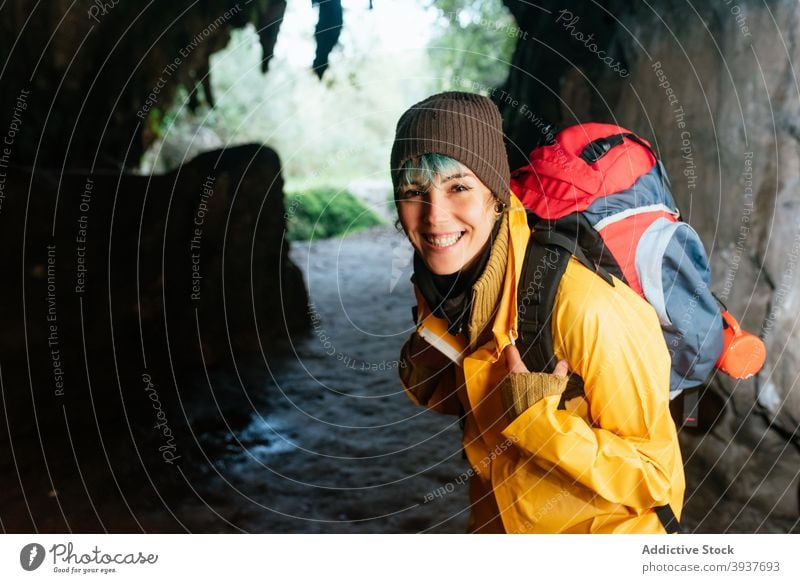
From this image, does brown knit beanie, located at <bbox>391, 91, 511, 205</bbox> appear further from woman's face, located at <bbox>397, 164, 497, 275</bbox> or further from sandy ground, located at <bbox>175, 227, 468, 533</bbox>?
sandy ground, located at <bbox>175, 227, 468, 533</bbox>

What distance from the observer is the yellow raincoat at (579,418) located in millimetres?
728

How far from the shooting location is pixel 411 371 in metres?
0.99

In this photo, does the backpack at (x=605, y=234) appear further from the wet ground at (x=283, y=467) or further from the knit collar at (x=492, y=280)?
the wet ground at (x=283, y=467)

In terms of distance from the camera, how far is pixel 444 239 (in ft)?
2.60

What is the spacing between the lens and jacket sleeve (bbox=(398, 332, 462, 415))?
3.25ft

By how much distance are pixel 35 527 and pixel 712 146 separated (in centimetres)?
166

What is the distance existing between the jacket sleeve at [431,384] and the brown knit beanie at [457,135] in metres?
0.32

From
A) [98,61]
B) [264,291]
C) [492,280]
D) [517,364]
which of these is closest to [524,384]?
[517,364]

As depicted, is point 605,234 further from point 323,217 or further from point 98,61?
point 323,217

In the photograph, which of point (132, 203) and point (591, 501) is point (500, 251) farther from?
point (132, 203)

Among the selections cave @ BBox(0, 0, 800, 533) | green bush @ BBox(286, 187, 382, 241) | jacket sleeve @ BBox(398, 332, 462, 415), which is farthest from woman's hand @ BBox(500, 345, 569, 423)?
green bush @ BBox(286, 187, 382, 241)


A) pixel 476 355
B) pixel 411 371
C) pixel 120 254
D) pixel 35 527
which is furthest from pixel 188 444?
pixel 476 355

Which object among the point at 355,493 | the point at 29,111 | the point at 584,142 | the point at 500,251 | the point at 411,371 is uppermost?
the point at 29,111

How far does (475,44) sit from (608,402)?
3206 mm
